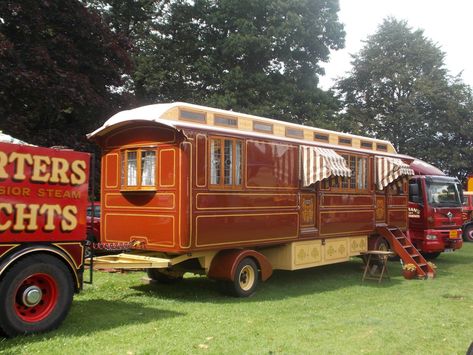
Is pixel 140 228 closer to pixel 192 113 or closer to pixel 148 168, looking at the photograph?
pixel 148 168

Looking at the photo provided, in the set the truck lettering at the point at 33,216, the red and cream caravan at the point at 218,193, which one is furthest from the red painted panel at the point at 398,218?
the truck lettering at the point at 33,216

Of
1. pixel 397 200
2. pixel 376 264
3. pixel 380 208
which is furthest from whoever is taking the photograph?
pixel 397 200

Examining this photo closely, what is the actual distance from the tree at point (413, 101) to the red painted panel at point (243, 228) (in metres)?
23.1

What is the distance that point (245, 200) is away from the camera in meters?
9.27

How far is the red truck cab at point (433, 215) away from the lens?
14586mm

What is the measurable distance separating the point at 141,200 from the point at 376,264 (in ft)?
21.0

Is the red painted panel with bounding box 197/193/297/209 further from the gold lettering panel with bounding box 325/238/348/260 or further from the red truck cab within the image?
the red truck cab

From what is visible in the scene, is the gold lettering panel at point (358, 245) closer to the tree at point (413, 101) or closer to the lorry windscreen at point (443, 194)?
the lorry windscreen at point (443, 194)

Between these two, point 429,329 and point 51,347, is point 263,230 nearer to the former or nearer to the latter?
point 429,329

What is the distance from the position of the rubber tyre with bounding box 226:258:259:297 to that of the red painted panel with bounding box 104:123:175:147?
8.40 ft

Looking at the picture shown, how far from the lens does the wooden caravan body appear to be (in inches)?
330

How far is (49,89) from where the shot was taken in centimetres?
1280

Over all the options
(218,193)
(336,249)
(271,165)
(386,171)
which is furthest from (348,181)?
(218,193)

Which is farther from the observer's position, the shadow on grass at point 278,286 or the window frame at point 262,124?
the window frame at point 262,124
